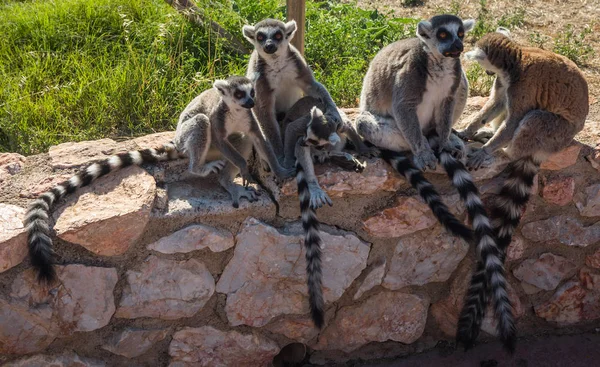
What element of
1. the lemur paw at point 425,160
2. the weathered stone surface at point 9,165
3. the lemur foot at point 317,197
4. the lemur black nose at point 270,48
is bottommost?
the lemur foot at point 317,197

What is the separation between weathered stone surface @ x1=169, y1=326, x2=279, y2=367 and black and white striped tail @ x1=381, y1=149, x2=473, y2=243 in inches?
46.5

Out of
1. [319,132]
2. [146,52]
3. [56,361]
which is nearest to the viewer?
[56,361]

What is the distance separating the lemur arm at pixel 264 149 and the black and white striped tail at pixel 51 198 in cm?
45

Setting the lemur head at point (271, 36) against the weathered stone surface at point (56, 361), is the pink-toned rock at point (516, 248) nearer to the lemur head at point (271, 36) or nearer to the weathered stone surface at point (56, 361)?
the lemur head at point (271, 36)

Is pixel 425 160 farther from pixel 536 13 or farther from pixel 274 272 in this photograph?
pixel 536 13

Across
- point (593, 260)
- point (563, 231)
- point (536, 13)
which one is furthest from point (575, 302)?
point (536, 13)

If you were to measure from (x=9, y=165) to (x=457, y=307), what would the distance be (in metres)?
2.63

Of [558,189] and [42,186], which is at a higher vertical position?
[42,186]

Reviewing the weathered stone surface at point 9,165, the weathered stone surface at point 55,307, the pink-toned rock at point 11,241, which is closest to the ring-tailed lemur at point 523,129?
the weathered stone surface at point 55,307

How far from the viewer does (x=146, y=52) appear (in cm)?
525

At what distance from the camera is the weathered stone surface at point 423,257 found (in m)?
3.45

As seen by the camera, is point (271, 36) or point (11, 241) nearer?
point (11, 241)

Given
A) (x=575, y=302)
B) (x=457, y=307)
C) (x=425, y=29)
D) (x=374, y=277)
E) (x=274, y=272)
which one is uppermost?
(x=425, y=29)

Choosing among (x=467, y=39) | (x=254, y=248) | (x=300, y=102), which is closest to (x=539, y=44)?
(x=467, y=39)
